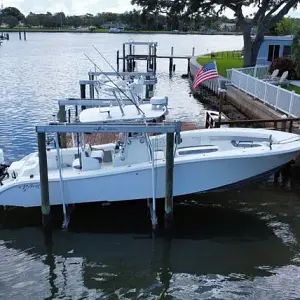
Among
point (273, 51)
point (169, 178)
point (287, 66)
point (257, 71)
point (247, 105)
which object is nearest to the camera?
point (169, 178)

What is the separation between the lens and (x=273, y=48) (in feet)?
127

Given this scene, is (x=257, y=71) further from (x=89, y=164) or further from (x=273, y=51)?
(x=89, y=164)

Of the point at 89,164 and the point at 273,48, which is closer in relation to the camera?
the point at 89,164

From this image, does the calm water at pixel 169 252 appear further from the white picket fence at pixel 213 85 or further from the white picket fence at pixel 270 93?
the white picket fence at pixel 213 85

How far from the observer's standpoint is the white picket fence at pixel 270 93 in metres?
17.4

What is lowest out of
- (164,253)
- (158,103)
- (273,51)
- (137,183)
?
(164,253)

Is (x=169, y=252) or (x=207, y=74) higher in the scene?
(x=207, y=74)

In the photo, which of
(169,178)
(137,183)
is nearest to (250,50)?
(137,183)

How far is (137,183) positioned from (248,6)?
97.9ft

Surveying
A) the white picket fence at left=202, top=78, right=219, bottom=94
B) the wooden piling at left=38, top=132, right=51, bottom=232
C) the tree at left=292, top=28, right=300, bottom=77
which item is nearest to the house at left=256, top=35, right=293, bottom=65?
the white picket fence at left=202, top=78, right=219, bottom=94

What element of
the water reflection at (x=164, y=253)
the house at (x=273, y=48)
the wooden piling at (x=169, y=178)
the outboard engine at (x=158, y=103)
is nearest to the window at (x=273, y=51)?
the house at (x=273, y=48)

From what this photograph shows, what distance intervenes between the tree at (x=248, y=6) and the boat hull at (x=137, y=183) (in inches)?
1045

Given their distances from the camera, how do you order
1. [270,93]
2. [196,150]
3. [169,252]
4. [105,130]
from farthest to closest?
[270,93], [196,150], [169,252], [105,130]

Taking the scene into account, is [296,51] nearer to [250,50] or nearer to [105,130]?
[250,50]
